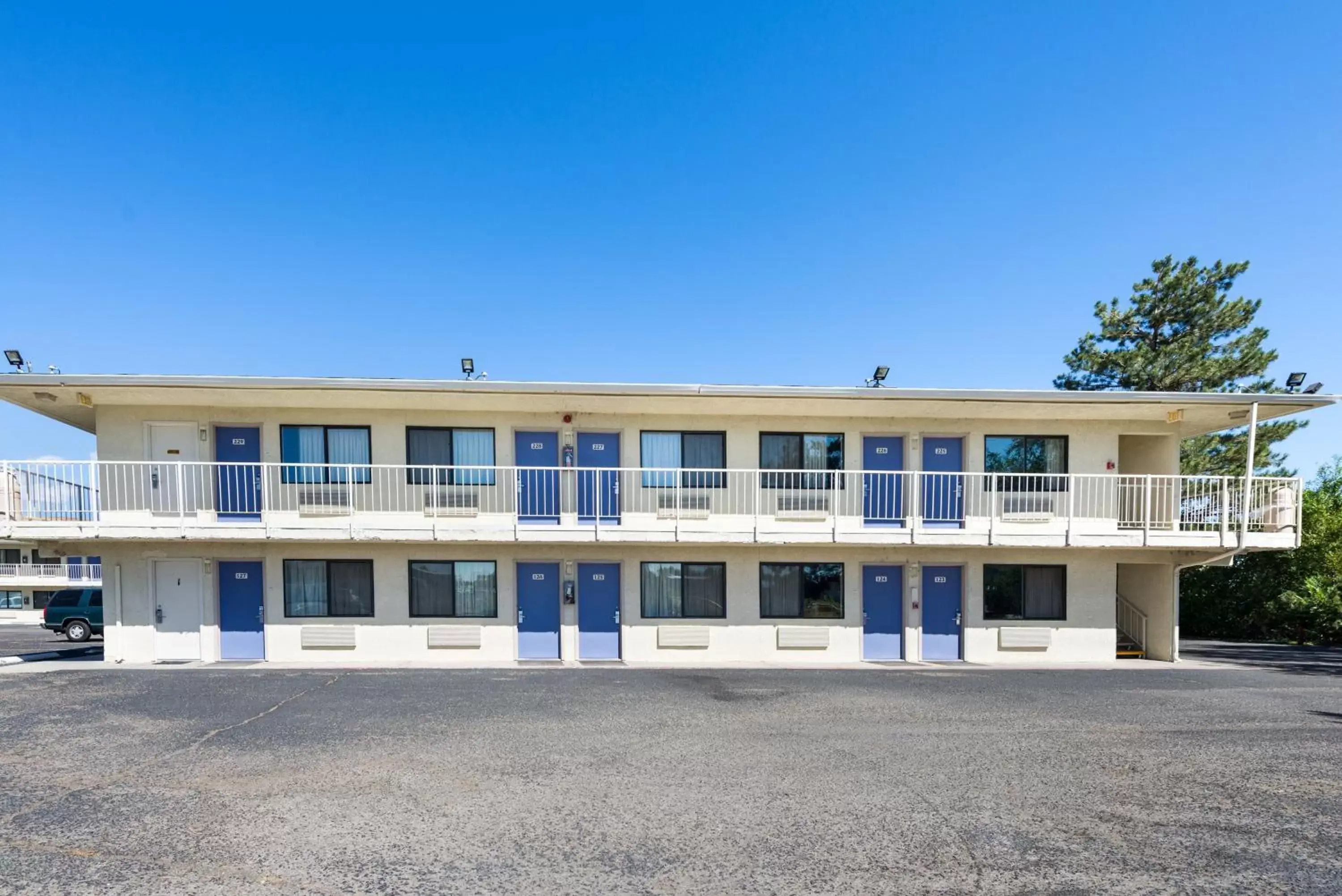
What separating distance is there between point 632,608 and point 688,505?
2.36m

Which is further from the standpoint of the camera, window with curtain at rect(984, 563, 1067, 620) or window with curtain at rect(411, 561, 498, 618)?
window with curtain at rect(984, 563, 1067, 620)

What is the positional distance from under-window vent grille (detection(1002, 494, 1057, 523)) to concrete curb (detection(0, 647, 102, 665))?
19931 mm

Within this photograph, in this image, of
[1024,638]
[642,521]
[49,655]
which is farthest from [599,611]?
[49,655]

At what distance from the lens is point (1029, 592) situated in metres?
12.9

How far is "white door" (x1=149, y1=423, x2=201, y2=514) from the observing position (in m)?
11.5

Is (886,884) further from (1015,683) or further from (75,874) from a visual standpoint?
(1015,683)

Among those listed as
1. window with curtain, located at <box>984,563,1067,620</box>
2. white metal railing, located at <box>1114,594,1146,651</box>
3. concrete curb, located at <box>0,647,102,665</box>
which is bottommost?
concrete curb, located at <box>0,647,102,665</box>

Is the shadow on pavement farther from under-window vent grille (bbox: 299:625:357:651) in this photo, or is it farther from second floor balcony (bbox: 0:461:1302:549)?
under-window vent grille (bbox: 299:625:357:651)

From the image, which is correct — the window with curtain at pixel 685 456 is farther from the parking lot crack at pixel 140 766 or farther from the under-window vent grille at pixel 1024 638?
the parking lot crack at pixel 140 766

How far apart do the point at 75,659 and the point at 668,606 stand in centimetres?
1262

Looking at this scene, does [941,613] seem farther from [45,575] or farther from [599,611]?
[45,575]

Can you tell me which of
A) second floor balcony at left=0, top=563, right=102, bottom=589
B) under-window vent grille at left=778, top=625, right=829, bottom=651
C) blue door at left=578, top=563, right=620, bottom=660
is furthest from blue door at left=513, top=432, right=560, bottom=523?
second floor balcony at left=0, top=563, right=102, bottom=589

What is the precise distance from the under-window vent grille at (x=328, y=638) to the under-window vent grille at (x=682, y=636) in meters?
6.04

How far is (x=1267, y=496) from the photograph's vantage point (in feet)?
38.9
